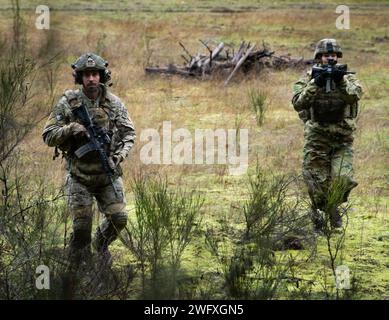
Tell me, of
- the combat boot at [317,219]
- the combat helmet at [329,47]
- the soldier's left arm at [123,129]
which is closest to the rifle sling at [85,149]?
the soldier's left arm at [123,129]

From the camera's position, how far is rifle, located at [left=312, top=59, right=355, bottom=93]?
6.61 meters

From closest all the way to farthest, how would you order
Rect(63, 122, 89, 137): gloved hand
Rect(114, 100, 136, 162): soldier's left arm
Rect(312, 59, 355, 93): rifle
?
Rect(63, 122, 89, 137): gloved hand < Rect(114, 100, 136, 162): soldier's left arm < Rect(312, 59, 355, 93): rifle

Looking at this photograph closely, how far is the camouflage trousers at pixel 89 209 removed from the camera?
5477 mm

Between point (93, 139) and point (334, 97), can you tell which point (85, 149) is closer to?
point (93, 139)

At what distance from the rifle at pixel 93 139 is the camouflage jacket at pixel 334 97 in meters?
2.13

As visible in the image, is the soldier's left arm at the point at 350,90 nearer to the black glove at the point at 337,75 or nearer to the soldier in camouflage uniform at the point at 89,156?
the black glove at the point at 337,75

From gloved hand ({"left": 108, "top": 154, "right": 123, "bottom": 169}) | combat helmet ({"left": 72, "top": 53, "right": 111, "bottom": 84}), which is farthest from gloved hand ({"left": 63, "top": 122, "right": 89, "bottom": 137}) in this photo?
combat helmet ({"left": 72, "top": 53, "right": 111, "bottom": 84})

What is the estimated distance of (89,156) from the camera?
18.0ft

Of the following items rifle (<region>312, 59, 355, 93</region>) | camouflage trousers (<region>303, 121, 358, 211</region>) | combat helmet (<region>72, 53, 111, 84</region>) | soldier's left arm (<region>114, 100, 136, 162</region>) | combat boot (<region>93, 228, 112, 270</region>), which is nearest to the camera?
combat boot (<region>93, 228, 112, 270</region>)

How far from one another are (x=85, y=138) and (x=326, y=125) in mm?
2434

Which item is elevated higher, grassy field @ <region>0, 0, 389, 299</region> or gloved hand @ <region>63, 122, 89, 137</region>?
grassy field @ <region>0, 0, 389, 299</region>

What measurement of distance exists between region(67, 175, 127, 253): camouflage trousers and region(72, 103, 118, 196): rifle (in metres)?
0.20

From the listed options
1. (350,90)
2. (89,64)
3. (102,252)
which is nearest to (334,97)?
(350,90)

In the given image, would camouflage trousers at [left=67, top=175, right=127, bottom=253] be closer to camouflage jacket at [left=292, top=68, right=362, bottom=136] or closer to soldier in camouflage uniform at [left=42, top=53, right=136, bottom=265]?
soldier in camouflage uniform at [left=42, top=53, right=136, bottom=265]
